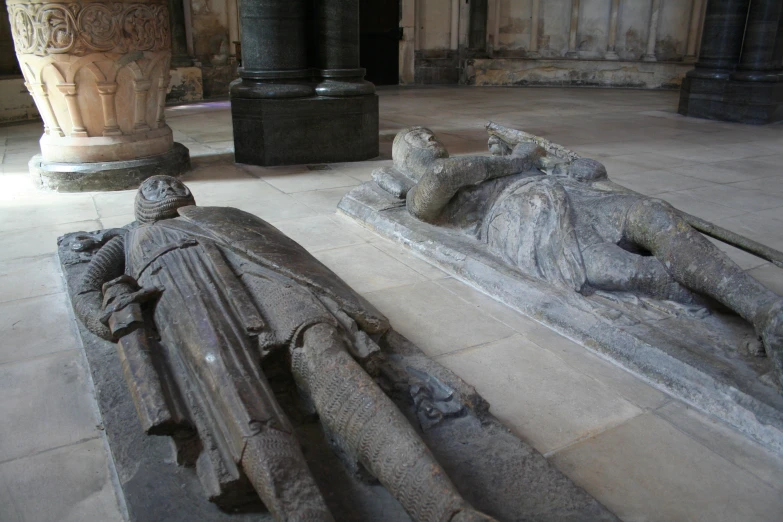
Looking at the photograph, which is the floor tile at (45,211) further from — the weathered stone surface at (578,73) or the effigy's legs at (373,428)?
the weathered stone surface at (578,73)

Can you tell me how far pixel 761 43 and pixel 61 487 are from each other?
32.0 ft

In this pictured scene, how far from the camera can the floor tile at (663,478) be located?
1.83 meters

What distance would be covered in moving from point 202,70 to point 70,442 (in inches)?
397

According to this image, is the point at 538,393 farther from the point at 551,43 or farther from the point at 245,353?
the point at 551,43

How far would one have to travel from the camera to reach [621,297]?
110 inches

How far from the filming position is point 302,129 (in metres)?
6.14

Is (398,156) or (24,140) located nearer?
(398,156)

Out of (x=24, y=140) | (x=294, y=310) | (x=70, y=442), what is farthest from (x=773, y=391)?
(x=24, y=140)

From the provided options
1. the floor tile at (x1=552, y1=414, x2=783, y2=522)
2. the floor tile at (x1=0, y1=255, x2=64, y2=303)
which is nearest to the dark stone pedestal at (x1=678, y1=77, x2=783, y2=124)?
the floor tile at (x1=552, y1=414, x2=783, y2=522)

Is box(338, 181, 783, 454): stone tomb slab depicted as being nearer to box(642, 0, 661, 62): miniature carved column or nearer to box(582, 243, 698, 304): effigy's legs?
box(582, 243, 698, 304): effigy's legs

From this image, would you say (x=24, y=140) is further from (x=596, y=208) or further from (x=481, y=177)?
(x=596, y=208)

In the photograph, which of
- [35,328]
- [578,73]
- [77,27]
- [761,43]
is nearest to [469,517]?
[35,328]

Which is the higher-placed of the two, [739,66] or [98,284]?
[739,66]

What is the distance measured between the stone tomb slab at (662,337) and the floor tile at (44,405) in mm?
1873
